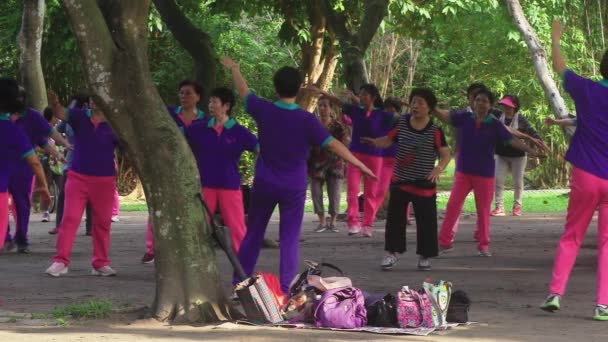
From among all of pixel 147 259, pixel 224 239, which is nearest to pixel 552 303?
pixel 224 239

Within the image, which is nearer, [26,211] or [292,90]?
[292,90]

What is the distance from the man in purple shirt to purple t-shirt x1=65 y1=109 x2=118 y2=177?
2523 millimetres

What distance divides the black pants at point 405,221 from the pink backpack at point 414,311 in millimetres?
3647

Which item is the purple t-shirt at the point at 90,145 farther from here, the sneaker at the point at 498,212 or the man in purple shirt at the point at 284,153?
the sneaker at the point at 498,212

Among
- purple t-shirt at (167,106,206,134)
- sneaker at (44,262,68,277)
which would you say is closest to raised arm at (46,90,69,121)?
purple t-shirt at (167,106,206,134)

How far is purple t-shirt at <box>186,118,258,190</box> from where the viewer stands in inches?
444

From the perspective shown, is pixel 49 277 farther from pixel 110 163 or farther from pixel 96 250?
pixel 110 163

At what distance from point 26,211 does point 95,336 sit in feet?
21.4

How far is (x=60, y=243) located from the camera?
1194cm

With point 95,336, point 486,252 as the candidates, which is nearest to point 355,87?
point 486,252

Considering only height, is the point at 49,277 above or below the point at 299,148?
below

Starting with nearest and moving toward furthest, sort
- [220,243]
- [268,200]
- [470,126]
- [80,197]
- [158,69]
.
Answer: [220,243] < [268,200] < [80,197] < [470,126] < [158,69]

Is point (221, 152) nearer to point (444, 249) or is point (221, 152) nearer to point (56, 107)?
point (56, 107)

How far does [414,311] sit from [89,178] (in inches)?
164
